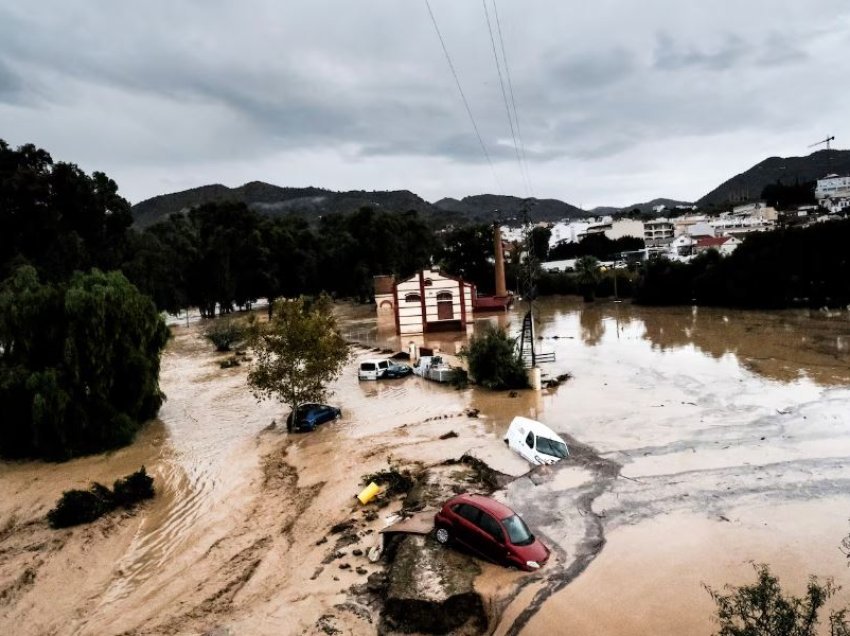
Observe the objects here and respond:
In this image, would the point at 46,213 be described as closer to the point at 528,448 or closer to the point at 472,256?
the point at 528,448

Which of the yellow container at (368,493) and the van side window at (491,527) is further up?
the van side window at (491,527)

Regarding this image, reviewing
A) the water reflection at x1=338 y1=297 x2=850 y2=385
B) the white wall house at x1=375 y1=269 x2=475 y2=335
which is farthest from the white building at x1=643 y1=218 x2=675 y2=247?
the white wall house at x1=375 y1=269 x2=475 y2=335

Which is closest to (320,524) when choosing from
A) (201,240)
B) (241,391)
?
(241,391)

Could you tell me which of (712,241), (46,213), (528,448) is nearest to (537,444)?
(528,448)

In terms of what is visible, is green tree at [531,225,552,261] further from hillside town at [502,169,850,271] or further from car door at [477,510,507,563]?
car door at [477,510,507,563]

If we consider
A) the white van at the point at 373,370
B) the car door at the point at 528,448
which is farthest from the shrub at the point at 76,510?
the white van at the point at 373,370

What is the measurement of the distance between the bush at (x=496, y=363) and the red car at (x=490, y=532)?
1701cm

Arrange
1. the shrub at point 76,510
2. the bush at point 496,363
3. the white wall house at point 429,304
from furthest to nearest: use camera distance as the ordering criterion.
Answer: the white wall house at point 429,304, the bush at point 496,363, the shrub at point 76,510

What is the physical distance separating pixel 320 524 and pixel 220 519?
334 centimetres

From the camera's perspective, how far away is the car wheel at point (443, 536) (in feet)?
40.0

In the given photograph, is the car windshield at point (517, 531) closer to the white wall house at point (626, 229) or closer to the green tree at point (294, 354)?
the green tree at point (294, 354)

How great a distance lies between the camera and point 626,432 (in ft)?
70.3

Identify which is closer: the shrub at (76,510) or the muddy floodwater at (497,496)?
the muddy floodwater at (497,496)

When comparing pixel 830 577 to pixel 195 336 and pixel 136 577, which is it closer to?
pixel 136 577
